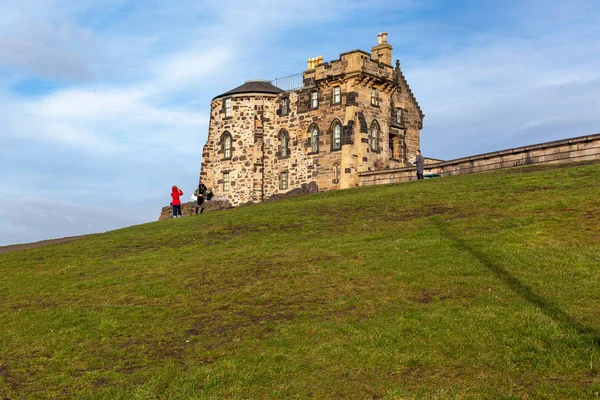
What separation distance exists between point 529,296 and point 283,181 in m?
34.3

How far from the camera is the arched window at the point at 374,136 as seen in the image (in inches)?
1697

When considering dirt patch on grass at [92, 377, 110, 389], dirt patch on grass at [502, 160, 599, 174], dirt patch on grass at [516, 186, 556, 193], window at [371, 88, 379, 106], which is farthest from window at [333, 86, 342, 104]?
dirt patch on grass at [92, 377, 110, 389]

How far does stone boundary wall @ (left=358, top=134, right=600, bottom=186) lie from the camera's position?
28.3 meters

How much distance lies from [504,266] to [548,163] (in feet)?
56.2

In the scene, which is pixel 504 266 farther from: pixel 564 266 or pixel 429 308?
pixel 429 308

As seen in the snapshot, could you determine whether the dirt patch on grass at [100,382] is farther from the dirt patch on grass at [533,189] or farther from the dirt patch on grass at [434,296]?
the dirt patch on grass at [533,189]

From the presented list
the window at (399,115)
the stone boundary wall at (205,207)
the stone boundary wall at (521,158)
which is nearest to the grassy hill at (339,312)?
the stone boundary wall at (521,158)

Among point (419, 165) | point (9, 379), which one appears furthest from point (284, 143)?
point (9, 379)

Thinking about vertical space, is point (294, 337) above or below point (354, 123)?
below

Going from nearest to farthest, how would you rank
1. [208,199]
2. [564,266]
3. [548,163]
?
[564,266] < [548,163] < [208,199]

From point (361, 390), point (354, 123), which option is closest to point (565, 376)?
point (361, 390)

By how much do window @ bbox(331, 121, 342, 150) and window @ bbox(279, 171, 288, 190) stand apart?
4580mm

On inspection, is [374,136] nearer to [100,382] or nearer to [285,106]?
[285,106]

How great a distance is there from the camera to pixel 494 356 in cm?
966
